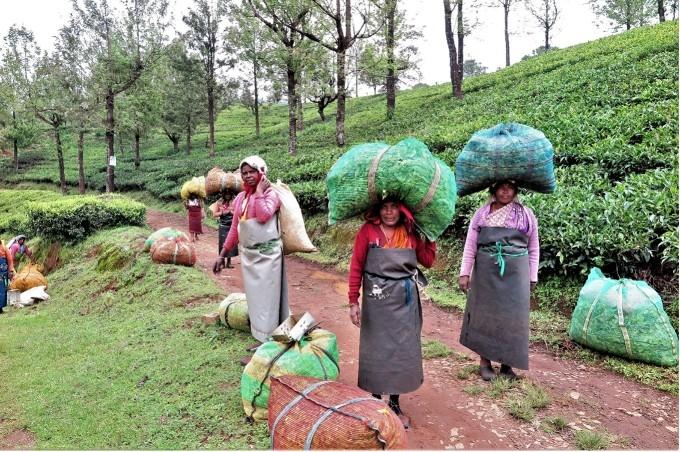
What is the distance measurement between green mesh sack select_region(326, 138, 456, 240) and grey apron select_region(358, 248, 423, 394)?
1.07 feet

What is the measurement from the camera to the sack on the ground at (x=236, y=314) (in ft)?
17.4

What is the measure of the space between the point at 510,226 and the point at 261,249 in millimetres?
2195

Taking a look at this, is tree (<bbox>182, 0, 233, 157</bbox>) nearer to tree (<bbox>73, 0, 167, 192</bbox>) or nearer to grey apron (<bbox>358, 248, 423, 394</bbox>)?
tree (<bbox>73, 0, 167, 192</bbox>)

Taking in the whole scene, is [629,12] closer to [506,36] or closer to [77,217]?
[506,36]

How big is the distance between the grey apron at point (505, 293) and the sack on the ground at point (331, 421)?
1664 millimetres

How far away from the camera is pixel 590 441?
10.2ft

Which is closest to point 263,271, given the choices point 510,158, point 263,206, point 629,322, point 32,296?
point 263,206

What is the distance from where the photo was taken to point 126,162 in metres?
33.2

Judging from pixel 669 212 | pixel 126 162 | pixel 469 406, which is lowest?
pixel 469 406

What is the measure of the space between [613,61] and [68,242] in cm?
1608

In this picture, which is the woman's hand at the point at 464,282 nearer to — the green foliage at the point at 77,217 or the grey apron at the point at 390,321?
the grey apron at the point at 390,321

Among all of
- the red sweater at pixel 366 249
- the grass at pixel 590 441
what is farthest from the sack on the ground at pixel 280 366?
the grass at pixel 590 441

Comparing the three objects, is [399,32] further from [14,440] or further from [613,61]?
[14,440]

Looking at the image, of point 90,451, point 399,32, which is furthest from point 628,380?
point 399,32
